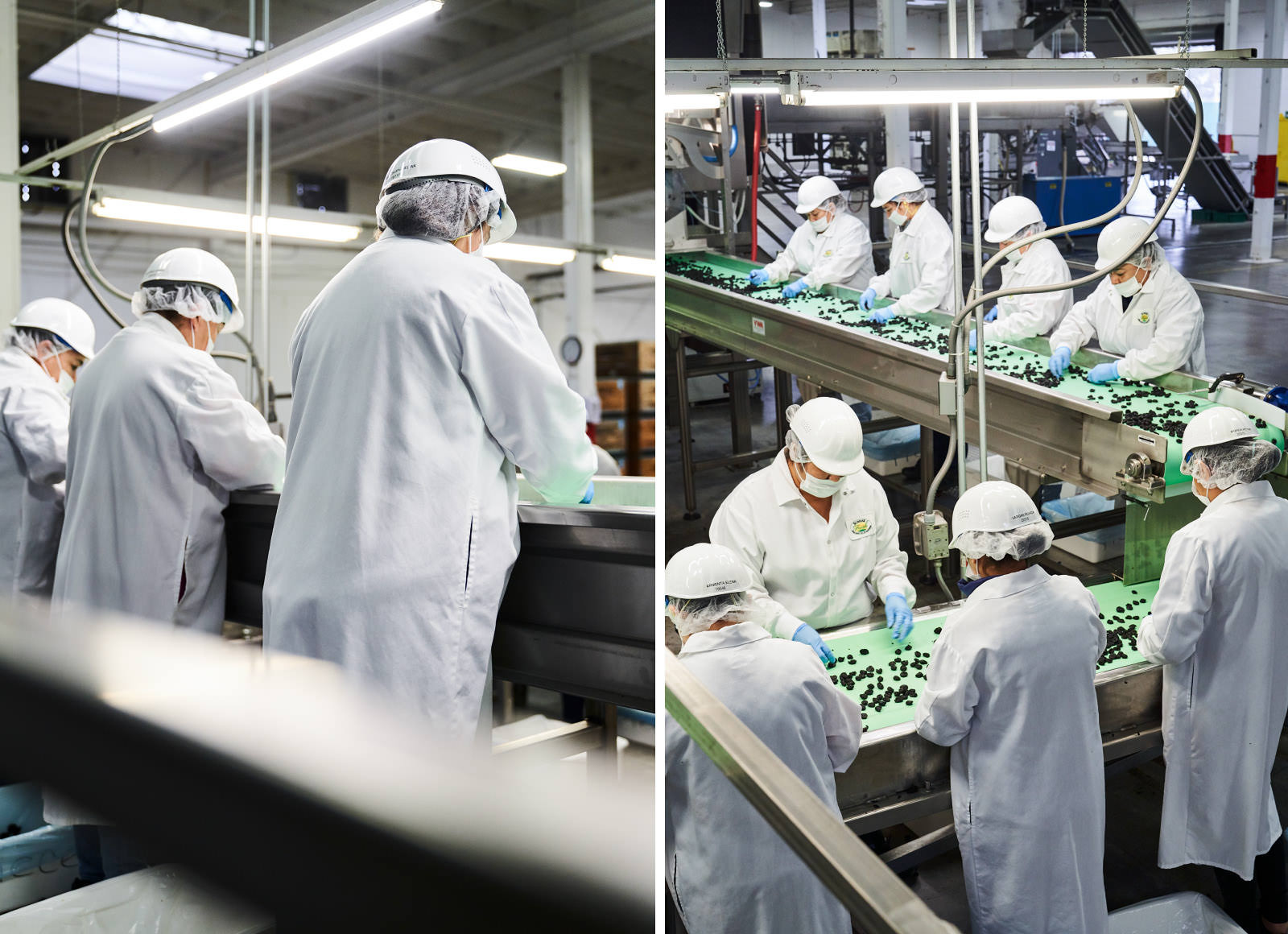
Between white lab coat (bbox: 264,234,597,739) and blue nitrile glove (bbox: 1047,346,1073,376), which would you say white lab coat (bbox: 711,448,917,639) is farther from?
white lab coat (bbox: 264,234,597,739)

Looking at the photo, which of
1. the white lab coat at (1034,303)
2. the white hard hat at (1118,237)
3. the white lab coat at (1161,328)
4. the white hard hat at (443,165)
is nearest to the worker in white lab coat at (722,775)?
the white hard hat at (443,165)

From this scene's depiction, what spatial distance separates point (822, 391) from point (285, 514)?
4069 millimetres

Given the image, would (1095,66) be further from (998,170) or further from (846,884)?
(998,170)

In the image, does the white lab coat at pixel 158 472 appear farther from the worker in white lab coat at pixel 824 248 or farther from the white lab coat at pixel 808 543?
the worker in white lab coat at pixel 824 248

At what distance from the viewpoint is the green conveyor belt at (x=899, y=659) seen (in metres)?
2.34

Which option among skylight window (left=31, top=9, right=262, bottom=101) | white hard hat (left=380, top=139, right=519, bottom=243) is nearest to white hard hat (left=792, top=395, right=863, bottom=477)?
white hard hat (left=380, top=139, right=519, bottom=243)

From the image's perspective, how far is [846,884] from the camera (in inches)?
32.1

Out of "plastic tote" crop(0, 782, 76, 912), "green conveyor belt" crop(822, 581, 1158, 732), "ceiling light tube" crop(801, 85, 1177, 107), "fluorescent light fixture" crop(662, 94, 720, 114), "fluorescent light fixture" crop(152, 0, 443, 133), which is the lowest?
"plastic tote" crop(0, 782, 76, 912)

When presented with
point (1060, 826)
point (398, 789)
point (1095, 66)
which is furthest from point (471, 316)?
point (1060, 826)

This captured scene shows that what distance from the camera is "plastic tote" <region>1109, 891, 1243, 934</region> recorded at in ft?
8.87

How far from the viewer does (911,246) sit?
13.4 ft

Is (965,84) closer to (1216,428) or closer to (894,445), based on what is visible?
(1216,428)

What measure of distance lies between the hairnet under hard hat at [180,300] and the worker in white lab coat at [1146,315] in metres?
2.69

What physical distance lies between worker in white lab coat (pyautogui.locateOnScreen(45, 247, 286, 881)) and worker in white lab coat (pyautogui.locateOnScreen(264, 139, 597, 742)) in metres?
0.64
